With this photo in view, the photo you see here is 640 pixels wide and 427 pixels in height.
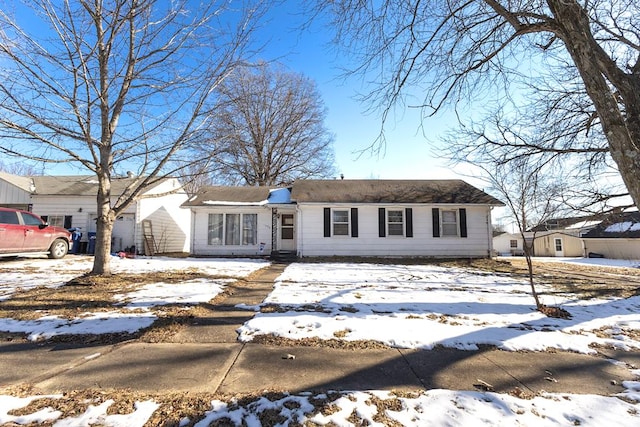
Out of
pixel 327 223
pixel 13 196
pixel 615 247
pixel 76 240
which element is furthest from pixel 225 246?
pixel 615 247

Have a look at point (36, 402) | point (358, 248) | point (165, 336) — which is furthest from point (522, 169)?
point (36, 402)

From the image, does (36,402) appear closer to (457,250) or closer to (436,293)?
(436,293)

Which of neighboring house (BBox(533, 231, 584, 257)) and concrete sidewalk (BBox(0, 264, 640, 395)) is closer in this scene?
concrete sidewalk (BBox(0, 264, 640, 395))

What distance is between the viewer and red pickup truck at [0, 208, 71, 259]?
972 cm

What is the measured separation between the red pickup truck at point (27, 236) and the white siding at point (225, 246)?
16.5ft

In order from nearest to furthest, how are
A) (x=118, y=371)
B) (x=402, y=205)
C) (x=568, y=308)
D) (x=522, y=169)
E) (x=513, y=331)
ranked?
1. (x=118, y=371)
2. (x=513, y=331)
3. (x=568, y=308)
4. (x=522, y=169)
5. (x=402, y=205)

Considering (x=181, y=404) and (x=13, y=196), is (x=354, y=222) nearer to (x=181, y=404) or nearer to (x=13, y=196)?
(x=181, y=404)

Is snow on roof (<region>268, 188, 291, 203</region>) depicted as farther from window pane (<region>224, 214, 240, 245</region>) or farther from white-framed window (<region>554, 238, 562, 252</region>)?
white-framed window (<region>554, 238, 562, 252</region>)

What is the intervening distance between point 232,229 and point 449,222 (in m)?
10.7

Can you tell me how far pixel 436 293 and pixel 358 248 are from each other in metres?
7.90

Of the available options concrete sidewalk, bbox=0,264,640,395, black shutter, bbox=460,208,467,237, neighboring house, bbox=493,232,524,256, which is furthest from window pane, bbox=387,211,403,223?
neighboring house, bbox=493,232,524,256

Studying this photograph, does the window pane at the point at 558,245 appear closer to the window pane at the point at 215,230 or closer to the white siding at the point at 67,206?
the window pane at the point at 215,230

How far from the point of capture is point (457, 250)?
47.4 ft

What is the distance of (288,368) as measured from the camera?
291 cm
